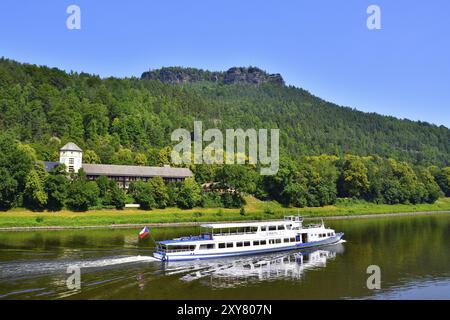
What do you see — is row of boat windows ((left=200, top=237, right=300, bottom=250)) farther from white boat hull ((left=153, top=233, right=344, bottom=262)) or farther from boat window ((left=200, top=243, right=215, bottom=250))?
white boat hull ((left=153, top=233, right=344, bottom=262))

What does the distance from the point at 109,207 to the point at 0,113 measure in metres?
71.8

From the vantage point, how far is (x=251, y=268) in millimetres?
51875

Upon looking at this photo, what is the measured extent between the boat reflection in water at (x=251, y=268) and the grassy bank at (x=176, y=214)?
1465 inches

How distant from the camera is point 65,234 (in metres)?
Answer: 73.1

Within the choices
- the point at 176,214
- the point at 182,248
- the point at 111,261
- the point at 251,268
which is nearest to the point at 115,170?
the point at 176,214

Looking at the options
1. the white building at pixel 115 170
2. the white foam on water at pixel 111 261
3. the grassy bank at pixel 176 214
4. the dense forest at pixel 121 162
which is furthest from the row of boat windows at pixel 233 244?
the white building at pixel 115 170

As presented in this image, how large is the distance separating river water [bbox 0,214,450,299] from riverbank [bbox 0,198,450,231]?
10649 millimetres

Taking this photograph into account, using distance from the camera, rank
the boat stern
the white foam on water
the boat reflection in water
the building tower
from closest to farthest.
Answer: the boat reflection in water, the white foam on water, the boat stern, the building tower

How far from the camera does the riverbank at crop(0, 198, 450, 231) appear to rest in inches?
3225

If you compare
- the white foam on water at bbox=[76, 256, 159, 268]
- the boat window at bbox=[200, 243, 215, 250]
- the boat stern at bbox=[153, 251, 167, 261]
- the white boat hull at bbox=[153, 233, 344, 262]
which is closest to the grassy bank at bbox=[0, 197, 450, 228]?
the white boat hull at bbox=[153, 233, 344, 262]

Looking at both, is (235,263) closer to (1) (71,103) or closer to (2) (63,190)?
(2) (63,190)

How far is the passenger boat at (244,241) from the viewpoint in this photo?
5541 centimetres

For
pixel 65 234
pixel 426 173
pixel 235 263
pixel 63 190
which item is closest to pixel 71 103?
pixel 63 190

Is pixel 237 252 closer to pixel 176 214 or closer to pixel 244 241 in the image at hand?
pixel 244 241
